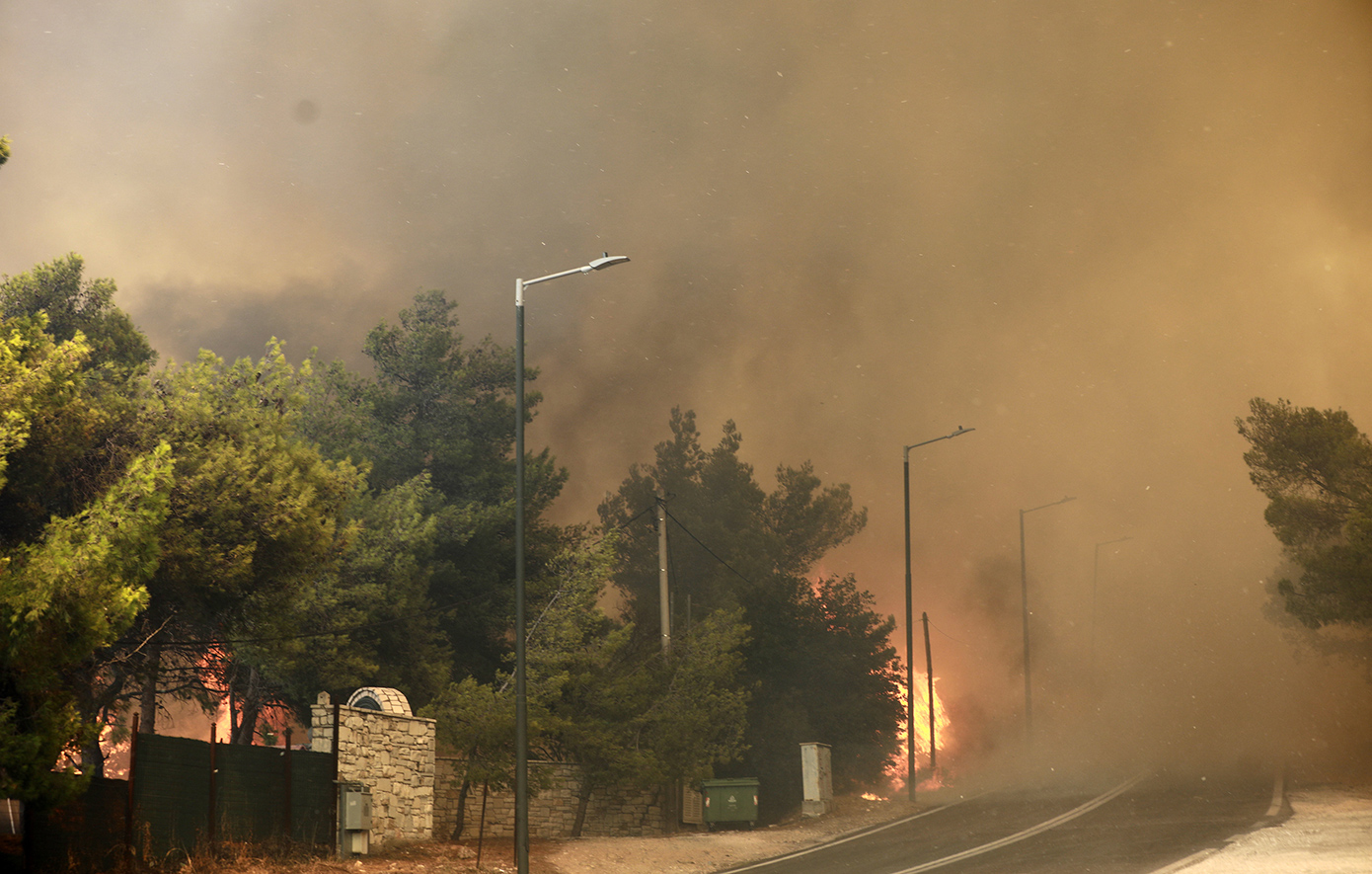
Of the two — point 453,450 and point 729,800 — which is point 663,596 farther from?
point 453,450

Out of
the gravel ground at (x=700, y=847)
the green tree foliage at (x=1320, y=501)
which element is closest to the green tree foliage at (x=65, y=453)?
the gravel ground at (x=700, y=847)

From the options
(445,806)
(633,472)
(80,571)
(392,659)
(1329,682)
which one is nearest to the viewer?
(80,571)

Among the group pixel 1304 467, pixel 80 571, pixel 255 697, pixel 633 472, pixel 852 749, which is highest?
pixel 633 472

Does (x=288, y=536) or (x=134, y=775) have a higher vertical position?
(x=288, y=536)

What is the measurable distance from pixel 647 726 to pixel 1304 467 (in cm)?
2288

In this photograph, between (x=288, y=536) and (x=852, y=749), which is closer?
(x=288, y=536)

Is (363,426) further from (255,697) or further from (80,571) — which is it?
(80,571)

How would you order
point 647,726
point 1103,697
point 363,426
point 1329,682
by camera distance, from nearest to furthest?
point 647,726, point 363,426, point 1329,682, point 1103,697

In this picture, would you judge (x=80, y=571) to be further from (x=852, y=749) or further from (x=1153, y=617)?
(x=1153, y=617)

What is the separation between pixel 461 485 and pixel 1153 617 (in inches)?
1831

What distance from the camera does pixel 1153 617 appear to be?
65938 millimetres

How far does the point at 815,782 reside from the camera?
29.6 metres

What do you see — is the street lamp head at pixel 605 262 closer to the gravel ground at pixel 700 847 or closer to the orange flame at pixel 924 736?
the gravel ground at pixel 700 847

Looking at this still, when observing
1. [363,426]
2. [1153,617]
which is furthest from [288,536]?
[1153,617]
